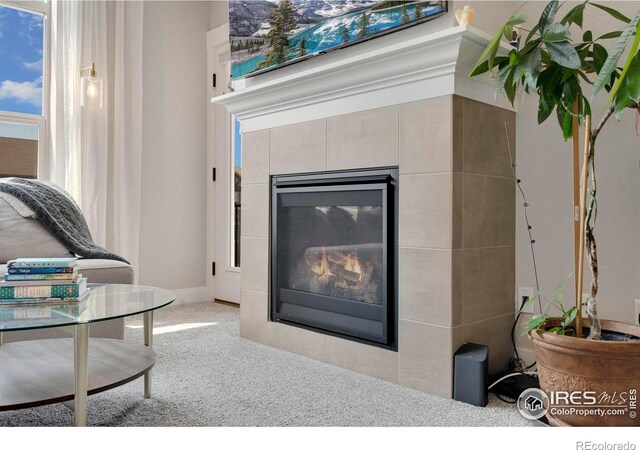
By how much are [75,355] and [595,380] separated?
151 centimetres

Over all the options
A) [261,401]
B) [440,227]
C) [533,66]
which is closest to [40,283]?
[261,401]

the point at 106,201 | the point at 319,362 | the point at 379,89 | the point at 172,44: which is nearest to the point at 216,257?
the point at 106,201

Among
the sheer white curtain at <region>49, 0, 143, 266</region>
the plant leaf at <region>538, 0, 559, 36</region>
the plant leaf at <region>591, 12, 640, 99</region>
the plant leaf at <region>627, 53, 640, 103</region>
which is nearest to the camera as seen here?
the plant leaf at <region>591, 12, 640, 99</region>

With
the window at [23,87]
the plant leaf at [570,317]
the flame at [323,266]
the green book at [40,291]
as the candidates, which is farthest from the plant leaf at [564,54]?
the window at [23,87]

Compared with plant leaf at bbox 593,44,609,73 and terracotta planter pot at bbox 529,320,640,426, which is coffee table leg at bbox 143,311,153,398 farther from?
plant leaf at bbox 593,44,609,73

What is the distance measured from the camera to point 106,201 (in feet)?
11.8

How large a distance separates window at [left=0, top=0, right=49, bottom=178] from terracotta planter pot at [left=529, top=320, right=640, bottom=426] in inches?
128

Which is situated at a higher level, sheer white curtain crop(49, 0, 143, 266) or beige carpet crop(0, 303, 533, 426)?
sheer white curtain crop(49, 0, 143, 266)

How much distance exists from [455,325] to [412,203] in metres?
0.51

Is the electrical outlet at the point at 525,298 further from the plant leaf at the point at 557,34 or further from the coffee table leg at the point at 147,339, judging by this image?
the coffee table leg at the point at 147,339
